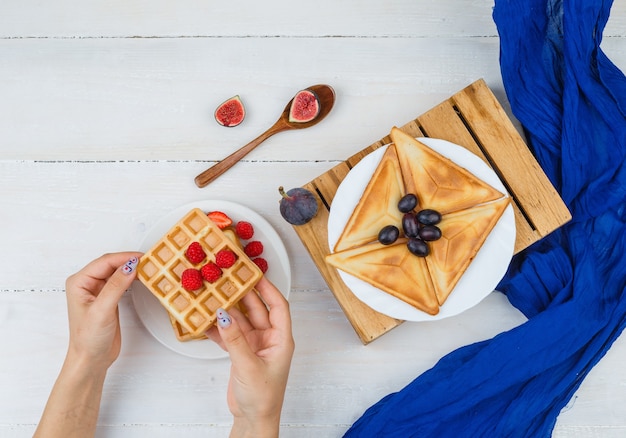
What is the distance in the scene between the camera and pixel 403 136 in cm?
207

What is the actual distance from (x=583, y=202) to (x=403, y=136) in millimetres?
742

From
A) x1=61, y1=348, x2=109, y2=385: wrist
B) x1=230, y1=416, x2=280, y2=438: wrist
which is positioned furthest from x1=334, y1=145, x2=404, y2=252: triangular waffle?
x1=61, y1=348, x2=109, y2=385: wrist

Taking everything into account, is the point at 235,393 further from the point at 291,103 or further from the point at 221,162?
the point at 291,103

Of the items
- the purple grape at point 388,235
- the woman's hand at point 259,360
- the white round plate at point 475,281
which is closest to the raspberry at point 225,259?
the woman's hand at point 259,360

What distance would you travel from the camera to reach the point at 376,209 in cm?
204

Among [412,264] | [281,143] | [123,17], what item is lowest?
[412,264]

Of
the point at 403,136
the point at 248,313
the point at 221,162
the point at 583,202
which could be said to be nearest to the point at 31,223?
the point at 221,162

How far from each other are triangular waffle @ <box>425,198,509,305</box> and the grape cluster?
0.05 m

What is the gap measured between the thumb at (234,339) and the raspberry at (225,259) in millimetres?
169

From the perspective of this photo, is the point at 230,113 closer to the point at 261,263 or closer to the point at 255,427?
the point at 261,263

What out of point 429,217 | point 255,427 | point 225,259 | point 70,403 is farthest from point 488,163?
point 70,403

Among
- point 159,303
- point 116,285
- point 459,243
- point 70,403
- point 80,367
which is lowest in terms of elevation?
point 70,403

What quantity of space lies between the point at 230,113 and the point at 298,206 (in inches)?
20.3

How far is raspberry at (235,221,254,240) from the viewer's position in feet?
7.09
